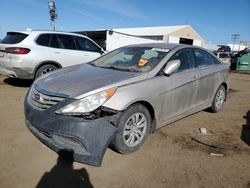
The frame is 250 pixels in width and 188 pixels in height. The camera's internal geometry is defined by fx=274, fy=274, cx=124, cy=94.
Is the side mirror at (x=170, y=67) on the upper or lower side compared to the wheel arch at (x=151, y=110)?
upper

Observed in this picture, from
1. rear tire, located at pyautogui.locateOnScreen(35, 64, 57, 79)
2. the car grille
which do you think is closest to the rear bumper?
rear tire, located at pyautogui.locateOnScreen(35, 64, 57, 79)

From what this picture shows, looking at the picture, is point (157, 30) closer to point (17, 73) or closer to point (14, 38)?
point (14, 38)

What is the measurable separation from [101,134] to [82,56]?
5777 millimetres

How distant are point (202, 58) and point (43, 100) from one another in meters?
3.48

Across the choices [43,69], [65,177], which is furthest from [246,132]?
[43,69]

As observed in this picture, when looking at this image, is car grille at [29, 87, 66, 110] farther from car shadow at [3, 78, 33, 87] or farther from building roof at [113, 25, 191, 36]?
building roof at [113, 25, 191, 36]

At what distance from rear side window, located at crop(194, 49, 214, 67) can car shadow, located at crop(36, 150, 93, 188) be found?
10.7 ft

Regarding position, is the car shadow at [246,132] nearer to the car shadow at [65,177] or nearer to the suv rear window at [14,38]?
the car shadow at [65,177]

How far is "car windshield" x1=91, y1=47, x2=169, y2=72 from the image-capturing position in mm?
4492

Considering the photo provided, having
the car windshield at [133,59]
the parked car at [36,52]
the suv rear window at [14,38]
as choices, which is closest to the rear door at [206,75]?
the car windshield at [133,59]

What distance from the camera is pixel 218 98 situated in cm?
630

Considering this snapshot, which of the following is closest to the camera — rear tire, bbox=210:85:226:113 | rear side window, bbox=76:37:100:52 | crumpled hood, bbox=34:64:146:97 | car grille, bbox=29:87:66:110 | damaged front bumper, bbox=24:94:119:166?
damaged front bumper, bbox=24:94:119:166

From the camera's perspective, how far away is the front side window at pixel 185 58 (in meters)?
4.87

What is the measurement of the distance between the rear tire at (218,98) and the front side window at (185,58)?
4.34 feet
